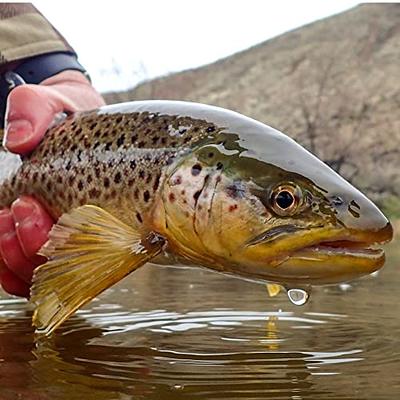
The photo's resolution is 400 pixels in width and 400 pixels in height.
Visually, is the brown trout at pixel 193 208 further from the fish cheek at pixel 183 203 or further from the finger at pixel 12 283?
the finger at pixel 12 283

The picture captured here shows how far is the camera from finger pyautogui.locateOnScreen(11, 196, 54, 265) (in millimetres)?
2133

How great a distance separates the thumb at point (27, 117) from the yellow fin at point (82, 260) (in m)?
0.40

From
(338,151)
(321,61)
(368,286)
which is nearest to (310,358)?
(368,286)

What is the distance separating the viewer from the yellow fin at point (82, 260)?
5.97ft

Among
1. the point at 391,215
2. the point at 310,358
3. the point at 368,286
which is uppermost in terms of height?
the point at 310,358

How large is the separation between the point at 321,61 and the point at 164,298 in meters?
31.8

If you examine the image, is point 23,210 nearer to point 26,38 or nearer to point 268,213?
point 268,213

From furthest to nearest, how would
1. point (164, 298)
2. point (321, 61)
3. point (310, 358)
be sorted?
point (321, 61) → point (164, 298) → point (310, 358)

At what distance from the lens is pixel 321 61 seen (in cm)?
3359

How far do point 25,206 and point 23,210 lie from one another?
1 centimetres

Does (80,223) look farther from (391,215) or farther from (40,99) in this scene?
(391,215)

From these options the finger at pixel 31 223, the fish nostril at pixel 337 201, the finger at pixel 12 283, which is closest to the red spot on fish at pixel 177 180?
the fish nostril at pixel 337 201

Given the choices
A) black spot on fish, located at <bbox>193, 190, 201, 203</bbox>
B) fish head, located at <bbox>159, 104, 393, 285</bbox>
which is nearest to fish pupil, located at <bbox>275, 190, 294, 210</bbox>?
fish head, located at <bbox>159, 104, 393, 285</bbox>

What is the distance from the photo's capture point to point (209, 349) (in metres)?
1.79
